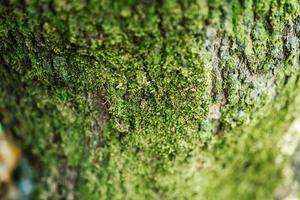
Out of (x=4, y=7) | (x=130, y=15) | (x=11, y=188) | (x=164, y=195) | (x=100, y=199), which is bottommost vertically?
(x=11, y=188)

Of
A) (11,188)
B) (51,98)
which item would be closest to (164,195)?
(51,98)

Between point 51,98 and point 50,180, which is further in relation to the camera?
point 50,180

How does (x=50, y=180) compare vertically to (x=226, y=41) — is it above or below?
below

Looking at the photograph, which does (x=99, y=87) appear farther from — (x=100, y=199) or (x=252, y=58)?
(x=100, y=199)

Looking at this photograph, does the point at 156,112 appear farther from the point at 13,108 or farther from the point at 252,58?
the point at 13,108

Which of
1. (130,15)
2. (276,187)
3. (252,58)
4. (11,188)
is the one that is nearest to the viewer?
(130,15)

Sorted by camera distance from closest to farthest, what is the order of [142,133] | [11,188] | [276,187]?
1. [142,133]
2. [276,187]
3. [11,188]
